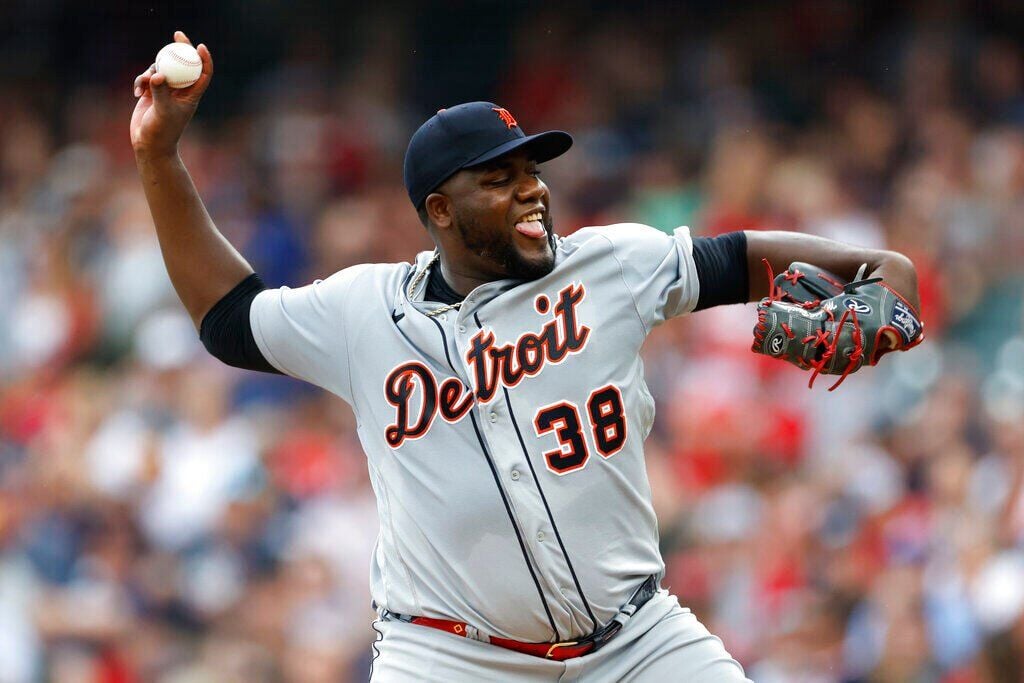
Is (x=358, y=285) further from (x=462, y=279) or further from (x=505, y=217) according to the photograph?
(x=505, y=217)

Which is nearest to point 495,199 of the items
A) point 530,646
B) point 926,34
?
point 530,646

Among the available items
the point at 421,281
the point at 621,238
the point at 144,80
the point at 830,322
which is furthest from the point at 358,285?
the point at 830,322

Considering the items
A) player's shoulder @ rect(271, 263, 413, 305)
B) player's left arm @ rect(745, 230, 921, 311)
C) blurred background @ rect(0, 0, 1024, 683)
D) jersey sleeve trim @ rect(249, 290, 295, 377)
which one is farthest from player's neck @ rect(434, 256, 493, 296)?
blurred background @ rect(0, 0, 1024, 683)

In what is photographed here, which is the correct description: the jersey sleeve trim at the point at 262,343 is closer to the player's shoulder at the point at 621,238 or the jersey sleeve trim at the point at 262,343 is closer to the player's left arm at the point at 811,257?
the player's shoulder at the point at 621,238

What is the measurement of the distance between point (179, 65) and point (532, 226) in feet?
3.09

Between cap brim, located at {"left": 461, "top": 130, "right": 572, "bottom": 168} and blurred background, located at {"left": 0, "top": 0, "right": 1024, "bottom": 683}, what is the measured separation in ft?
9.54

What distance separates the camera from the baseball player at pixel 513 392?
10.3 feet

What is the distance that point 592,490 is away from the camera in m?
3.16

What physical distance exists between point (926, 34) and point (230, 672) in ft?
15.4

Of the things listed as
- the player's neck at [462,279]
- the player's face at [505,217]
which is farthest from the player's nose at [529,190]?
the player's neck at [462,279]

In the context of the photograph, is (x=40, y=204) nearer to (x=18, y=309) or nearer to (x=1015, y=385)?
(x=18, y=309)

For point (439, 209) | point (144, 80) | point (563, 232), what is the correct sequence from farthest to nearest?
1. point (563, 232)
2. point (144, 80)
3. point (439, 209)

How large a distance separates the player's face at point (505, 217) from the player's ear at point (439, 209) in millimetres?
24

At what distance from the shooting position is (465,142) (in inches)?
131
